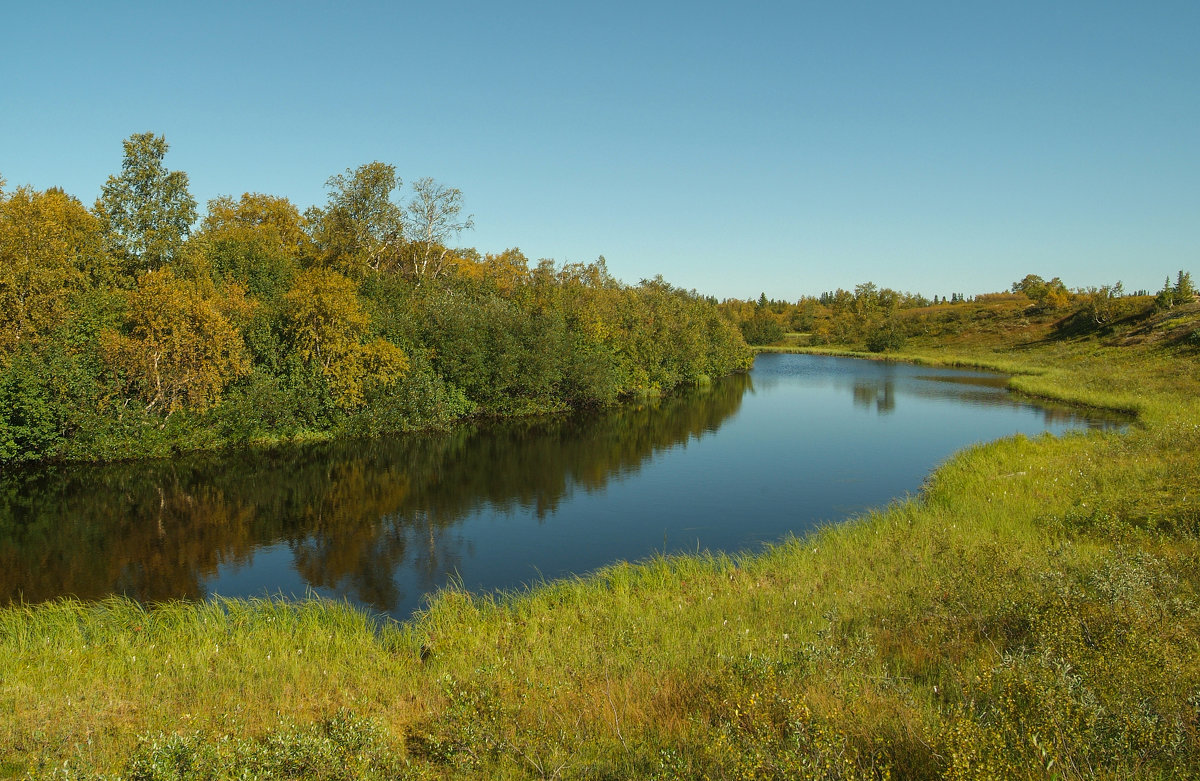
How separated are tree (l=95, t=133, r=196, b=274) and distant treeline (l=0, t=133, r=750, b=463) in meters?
0.07

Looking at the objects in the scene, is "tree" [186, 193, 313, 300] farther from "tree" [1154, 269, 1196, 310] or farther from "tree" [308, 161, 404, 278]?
"tree" [1154, 269, 1196, 310]

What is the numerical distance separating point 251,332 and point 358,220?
13.8 meters

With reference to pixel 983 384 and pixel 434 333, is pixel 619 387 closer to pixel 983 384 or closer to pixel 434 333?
pixel 434 333

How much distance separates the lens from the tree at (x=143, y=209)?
32938mm

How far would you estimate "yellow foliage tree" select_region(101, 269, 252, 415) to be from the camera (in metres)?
26.1

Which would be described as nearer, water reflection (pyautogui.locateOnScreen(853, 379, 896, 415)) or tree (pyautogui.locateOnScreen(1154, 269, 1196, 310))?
water reflection (pyautogui.locateOnScreen(853, 379, 896, 415))

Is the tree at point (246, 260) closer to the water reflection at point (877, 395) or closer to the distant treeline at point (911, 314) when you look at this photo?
the water reflection at point (877, 395)

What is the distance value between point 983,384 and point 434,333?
46367 millimetres

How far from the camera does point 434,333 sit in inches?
1485

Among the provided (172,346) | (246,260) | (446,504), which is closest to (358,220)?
(246,260)

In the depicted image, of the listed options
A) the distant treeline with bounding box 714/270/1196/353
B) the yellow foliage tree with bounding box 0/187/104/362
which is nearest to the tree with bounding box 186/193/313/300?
the yellow foliage tree with bounding box 0/187/104/362

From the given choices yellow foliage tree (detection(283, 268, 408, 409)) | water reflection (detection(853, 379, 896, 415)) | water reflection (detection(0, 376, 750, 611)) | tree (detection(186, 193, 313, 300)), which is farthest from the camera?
water reflection (detection(853, 379, 896, 415))

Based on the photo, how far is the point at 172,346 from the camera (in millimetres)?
26703

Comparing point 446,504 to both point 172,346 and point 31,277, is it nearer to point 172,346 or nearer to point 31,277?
point 172,346
